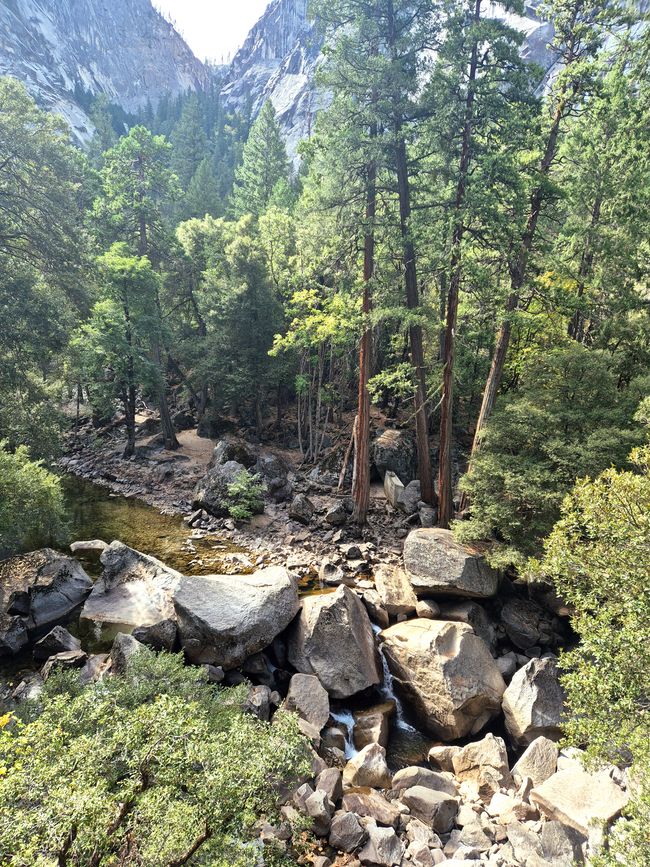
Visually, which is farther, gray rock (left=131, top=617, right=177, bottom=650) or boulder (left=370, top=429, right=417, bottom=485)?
boulder (left=370, top=429, right=417, bottom=485)

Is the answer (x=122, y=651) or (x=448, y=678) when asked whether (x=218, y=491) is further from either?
(x=448, y=678)

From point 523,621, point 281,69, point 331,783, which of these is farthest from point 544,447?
point 281,69

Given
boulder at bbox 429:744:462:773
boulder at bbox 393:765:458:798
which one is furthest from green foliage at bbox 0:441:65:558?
boulder at bbox 429:744:462:773

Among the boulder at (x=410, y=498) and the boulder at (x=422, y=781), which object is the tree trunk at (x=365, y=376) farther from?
the boulder at (x=422, y=781)

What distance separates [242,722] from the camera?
4938 mm

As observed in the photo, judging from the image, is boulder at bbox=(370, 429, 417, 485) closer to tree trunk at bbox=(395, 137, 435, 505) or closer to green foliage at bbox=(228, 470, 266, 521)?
tree trunk at bbox=(395, 137, 435, 505)

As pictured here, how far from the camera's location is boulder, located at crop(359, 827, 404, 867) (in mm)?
5379

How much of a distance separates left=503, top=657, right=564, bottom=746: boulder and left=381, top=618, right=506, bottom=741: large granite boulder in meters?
0.33

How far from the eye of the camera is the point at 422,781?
6535mm

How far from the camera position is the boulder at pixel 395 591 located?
33.9 feet

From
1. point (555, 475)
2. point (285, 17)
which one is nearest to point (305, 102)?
point (285, 17)

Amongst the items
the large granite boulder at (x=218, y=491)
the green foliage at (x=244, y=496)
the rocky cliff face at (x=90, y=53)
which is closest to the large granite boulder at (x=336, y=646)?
the green foliage at (x=244, y=496)

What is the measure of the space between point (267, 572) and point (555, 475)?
21.9 feet

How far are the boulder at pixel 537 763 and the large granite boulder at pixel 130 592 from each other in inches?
261
